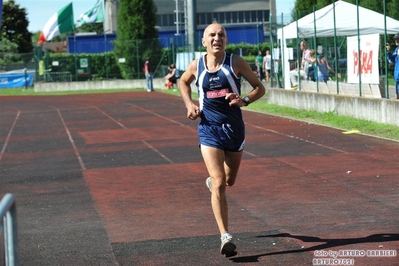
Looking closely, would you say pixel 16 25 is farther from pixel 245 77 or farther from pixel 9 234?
pixel 9 234

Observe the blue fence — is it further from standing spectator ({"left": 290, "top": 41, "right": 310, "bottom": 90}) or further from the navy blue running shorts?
the navy blue running shorts

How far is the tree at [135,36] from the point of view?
5388 cm

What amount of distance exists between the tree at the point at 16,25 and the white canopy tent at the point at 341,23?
215 feet

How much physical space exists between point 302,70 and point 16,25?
2658 inches

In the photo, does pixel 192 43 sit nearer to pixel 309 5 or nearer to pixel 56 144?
pixel 309 5

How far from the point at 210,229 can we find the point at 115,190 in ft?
11.2

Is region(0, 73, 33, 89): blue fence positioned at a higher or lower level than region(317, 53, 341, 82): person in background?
lower

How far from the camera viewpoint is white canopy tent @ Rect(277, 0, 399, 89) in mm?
24188

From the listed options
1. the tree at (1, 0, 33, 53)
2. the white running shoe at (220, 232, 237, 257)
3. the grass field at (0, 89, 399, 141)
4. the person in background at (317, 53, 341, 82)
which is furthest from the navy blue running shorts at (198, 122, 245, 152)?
the tree at (1, 0, 33, 53)

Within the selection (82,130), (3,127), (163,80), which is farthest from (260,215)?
(163,80)

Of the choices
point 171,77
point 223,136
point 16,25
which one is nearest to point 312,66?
point 223,136

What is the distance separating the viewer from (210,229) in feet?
29.7

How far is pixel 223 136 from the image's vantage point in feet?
26.7

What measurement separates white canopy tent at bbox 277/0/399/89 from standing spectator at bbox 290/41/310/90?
0.39 metres
